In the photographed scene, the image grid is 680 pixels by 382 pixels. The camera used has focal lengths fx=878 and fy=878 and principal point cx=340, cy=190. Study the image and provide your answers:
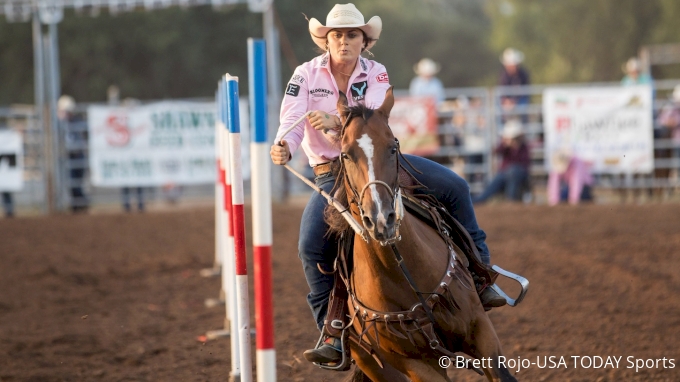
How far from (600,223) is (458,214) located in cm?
766

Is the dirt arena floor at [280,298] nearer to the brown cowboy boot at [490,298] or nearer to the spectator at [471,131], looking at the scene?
the brown cowboy boot at [490,298]

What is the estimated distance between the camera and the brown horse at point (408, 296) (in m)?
3.50

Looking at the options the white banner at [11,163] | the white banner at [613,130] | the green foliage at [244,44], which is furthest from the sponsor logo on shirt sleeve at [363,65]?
the green foliage at [244,44]

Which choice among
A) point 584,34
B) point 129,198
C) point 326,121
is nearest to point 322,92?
point 326,121

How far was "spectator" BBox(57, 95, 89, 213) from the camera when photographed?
15.5 meters

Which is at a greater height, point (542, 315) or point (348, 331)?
point (348, 331)

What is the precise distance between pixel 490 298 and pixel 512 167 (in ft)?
33.2

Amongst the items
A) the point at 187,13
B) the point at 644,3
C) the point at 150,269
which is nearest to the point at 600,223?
the point at 150,269

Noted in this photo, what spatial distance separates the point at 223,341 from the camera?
20.8 feet

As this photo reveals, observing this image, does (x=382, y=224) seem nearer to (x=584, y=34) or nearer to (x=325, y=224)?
(x=325, y=224)

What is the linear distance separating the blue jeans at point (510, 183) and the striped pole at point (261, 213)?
37.2 ft

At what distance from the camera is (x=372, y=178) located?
10.8ft

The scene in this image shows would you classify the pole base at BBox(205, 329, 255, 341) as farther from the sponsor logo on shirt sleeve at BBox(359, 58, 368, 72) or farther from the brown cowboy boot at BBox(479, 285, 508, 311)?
the sponsor logo on shirt sleeve at BBox(359, 58, 368, 72)

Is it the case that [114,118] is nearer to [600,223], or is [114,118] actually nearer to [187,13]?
[600,223]
